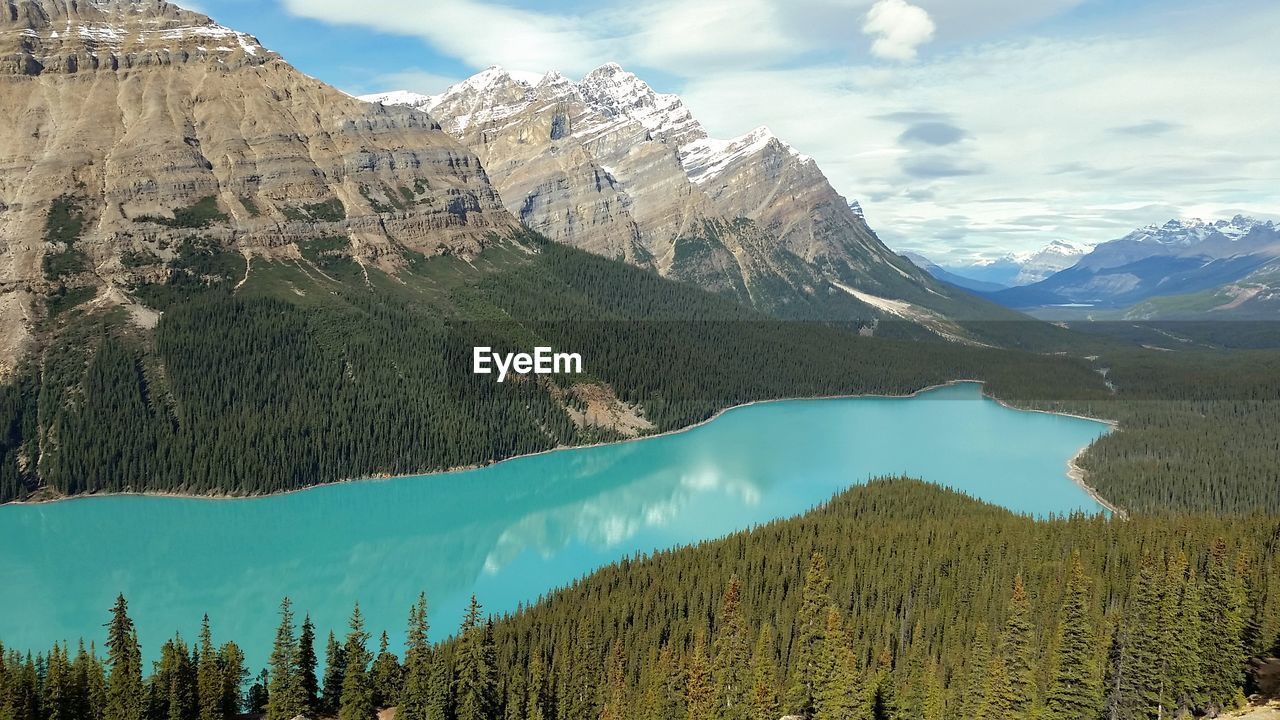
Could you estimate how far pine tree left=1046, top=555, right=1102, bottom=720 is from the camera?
4803 cm

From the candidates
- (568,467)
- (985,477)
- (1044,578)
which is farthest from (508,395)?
(1044,578)

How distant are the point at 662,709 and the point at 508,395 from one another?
11154cm

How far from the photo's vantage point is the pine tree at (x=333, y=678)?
5394 cm

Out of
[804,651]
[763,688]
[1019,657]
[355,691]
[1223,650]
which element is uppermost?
[1019,657]

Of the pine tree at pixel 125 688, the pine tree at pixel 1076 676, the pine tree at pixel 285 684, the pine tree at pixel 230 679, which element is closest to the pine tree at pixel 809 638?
the pine tree at pixel 1076 676

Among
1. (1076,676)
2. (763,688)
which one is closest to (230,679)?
(763,688)

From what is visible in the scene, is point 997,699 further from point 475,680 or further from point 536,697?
point 475,680

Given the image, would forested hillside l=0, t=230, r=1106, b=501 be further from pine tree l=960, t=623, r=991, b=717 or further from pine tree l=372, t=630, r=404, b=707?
pine tree l=960, t=623, r=991, b=717

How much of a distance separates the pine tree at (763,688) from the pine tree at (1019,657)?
12053 millimetres

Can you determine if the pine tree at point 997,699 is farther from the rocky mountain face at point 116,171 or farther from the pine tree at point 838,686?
the rocky mountain face at point 116,171

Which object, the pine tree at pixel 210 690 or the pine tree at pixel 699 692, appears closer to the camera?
the pine tree at pixel 699 692

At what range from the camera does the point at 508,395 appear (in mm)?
159625

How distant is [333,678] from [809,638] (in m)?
31.0

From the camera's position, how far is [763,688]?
46844 millimetres
